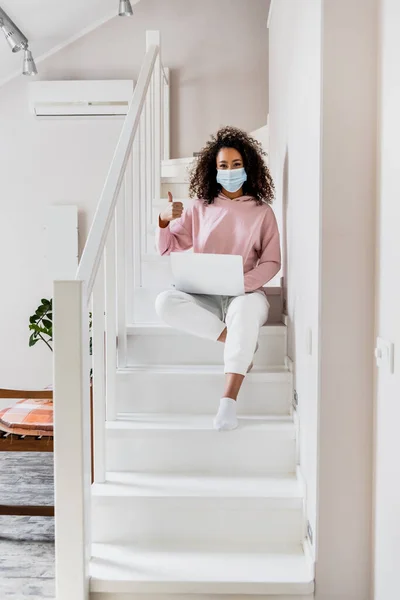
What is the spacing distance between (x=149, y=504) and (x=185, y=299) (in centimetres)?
72

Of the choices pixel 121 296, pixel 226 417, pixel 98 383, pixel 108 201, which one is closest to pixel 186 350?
pixel 121 296

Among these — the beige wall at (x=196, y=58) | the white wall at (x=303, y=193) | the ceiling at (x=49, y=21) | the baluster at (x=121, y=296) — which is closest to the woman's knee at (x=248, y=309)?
the white wall at (x=303, y=193)

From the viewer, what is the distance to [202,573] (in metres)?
1.60

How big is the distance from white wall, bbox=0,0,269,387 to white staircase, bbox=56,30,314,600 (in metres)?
1.72

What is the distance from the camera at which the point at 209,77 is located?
3912mm

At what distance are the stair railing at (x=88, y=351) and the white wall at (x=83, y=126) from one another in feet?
4.24

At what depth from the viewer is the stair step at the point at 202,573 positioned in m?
1.57

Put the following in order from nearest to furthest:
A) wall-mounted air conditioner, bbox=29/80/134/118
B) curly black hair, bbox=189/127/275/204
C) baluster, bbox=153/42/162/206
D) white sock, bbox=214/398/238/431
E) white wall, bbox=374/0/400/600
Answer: white wall, bbox=374/0/400/600 → white sock, bbox=214/398/238/431 → curly black hair, bbox=189/127/275/204 → baluster, bbox=153/42/162/206 → wall-mounted air conditioner, bbox=29/80/134/118

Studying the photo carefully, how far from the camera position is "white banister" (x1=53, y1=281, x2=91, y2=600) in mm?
1523

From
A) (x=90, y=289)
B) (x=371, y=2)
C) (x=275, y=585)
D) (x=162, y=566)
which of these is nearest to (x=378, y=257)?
(x=371, y=2)

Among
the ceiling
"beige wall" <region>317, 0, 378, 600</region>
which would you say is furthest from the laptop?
the ceiling

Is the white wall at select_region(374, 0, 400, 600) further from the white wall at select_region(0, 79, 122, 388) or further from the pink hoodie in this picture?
the white wall at select_region(0, 79, 122, 388)

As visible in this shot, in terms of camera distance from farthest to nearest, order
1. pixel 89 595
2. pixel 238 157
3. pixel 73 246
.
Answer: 1. pixel 73 246
2. pixel 238 157
3. pixel 89 595

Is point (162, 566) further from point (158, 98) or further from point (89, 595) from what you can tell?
point (158, 98)
